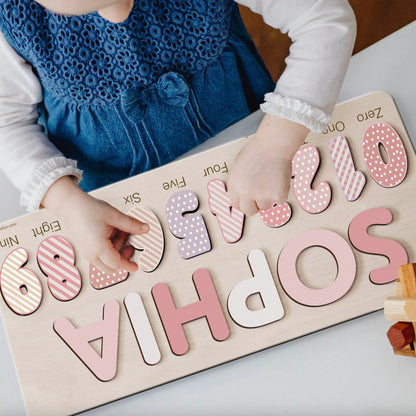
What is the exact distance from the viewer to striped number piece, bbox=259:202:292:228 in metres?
0.59

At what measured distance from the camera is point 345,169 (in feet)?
1.95

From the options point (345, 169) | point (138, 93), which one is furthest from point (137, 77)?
point (345, 169)

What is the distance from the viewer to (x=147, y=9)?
54 cm

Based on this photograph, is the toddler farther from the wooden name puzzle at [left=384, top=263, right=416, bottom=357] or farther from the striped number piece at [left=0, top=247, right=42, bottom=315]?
the wooden name puzzle at [left=384, top=263, right=416, bottom=357]

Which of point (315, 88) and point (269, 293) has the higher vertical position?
point (315, 88)

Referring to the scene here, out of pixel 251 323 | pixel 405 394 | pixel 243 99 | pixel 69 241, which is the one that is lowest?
pixel 405 394

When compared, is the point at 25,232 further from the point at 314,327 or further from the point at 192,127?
the point at 314,327

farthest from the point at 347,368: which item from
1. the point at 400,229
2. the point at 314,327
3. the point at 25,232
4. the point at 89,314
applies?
the point at 25,232

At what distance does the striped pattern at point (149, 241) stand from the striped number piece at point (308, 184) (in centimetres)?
17

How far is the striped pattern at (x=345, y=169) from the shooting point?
23.2 inches

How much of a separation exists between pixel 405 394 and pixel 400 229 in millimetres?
180

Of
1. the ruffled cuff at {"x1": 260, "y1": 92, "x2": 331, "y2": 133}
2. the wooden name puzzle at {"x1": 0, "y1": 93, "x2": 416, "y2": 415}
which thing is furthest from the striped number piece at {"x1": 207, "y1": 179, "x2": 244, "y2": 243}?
the ruffled cuff at {"x1": 260, "y1": 92, "x2": 331, "y2": 133}

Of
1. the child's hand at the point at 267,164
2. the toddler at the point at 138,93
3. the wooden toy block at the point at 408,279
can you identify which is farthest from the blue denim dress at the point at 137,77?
the wooden toy block at the point at 408,279

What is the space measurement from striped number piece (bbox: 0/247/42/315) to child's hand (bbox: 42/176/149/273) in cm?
7
